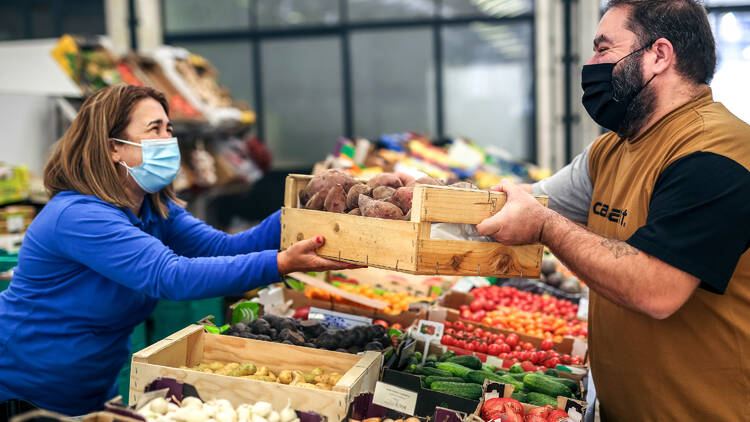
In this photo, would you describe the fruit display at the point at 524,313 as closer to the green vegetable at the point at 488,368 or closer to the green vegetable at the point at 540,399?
the green vegetable at the point at 488,368

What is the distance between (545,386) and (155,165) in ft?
5.99

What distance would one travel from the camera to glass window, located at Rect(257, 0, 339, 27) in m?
10.7

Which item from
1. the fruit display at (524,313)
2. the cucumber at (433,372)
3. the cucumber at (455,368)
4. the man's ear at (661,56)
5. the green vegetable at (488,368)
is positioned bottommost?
the fruit display at (524,313)

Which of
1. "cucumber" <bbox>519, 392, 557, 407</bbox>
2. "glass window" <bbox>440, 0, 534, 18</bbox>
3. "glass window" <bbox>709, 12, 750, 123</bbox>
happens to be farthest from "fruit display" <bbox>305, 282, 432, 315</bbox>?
"glass window" <bbox>440, 0, 534, 18</bbox>

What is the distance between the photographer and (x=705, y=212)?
1.82 m

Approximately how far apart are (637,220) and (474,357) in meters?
1.05

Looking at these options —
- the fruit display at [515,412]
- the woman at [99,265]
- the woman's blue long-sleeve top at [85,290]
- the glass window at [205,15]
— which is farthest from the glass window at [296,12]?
the fruit display at [515,412]

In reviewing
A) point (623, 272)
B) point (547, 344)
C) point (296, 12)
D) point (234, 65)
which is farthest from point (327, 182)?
point (234, 65)

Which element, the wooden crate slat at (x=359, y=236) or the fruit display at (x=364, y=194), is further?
the fruit display at (x=364, y=194)

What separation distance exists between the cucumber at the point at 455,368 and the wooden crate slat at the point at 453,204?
34.5 inches

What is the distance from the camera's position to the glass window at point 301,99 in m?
10.8

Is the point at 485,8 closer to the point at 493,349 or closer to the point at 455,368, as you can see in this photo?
the point at 493,349

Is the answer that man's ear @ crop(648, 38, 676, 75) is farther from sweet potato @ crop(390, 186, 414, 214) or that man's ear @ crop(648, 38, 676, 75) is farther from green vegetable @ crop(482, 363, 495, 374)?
green vegetable @ crop(482, 363, 495, 374)

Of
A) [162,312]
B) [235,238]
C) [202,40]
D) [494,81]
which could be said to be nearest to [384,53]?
[494,81]
